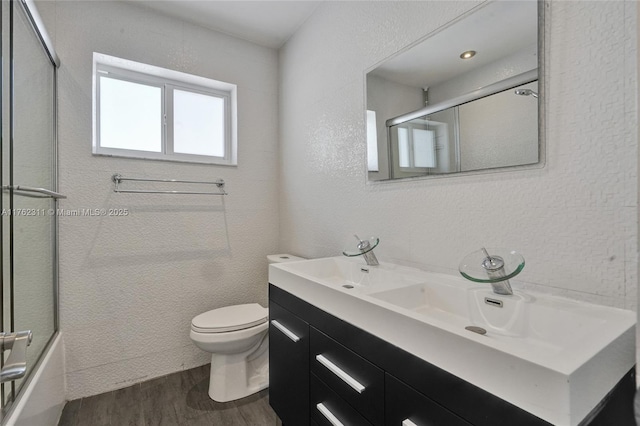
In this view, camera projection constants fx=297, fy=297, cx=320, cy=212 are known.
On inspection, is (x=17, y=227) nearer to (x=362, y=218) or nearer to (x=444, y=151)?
(x=362, y=218)

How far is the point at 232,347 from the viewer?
1.73 m

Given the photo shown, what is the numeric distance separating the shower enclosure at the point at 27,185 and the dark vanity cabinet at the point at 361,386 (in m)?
0.96

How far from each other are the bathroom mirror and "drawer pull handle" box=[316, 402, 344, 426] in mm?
994

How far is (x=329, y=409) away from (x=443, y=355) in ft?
1.87

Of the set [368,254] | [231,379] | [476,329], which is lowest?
[231,379]

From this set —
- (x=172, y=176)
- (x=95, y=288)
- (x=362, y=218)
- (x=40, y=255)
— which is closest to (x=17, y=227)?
(x=40, y=255)

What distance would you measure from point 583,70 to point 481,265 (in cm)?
63

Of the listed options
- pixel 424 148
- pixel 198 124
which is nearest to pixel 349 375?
pixel 424 148

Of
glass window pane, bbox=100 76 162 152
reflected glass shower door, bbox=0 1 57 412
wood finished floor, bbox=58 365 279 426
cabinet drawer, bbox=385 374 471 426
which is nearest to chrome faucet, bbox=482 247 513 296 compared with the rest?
cabinet drawer, bbox=385 374 471 426

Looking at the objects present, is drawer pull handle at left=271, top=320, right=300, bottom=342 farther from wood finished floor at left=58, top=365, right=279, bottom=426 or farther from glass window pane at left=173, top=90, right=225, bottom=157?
glass window pane at left=173, top=90, right=225, bottom=157

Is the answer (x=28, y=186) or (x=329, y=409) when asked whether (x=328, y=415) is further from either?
(x=28, y=186)

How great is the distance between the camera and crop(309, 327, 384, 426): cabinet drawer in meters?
0.84

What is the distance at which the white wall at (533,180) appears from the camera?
79cm

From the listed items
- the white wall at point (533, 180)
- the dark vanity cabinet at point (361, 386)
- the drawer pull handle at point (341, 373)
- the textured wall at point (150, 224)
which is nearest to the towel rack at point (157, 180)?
the textured wall at point (150, 224)
